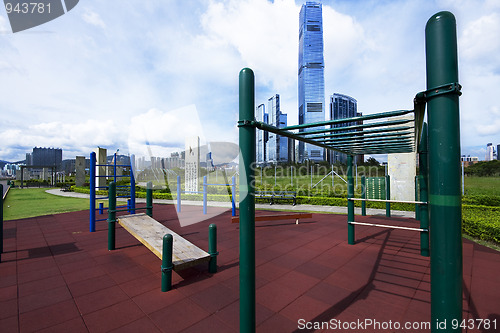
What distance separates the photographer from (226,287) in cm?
329

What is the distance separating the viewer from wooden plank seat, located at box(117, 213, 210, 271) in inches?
137

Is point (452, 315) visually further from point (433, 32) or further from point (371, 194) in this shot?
point (371, 194)

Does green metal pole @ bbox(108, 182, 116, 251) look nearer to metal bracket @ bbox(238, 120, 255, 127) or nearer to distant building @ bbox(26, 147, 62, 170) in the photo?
metal bracket @ bbox(238, 120, 255, 127)

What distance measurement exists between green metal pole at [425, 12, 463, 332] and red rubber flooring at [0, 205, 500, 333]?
1593mm

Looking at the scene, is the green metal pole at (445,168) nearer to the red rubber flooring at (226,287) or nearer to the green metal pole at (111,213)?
the red rubber flooring at (226,287)

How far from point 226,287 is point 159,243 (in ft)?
4.99

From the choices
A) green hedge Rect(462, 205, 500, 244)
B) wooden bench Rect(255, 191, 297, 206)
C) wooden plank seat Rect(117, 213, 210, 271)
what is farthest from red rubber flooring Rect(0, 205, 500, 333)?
wooden bench Rect(255, 191, 297, 206)

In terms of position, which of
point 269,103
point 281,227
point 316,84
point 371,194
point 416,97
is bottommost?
point 281,227

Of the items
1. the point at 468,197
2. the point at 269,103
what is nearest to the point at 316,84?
the point at 269,103

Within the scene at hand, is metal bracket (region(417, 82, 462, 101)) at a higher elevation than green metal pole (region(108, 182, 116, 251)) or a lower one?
higher

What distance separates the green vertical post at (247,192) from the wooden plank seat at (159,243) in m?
1.80

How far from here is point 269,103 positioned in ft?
405

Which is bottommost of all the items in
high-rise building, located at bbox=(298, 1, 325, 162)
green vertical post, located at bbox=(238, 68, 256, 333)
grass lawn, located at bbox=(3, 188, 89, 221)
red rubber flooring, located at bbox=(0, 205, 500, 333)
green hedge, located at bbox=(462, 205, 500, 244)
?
grass lawn, located at bbox=(3, 188, 89, 221)

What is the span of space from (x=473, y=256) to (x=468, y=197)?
27.8 feet
